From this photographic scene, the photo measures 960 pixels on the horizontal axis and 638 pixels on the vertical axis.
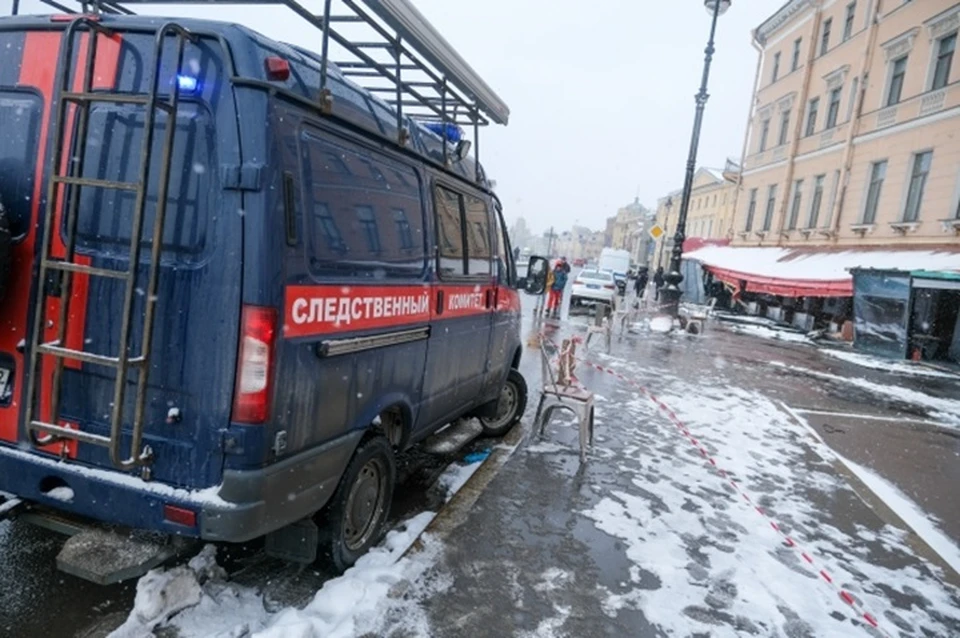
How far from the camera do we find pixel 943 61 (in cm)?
1800

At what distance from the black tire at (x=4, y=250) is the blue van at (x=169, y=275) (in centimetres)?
1

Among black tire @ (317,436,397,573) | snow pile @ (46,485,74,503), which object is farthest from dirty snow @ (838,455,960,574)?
snow pile @ (46,485,74,503)

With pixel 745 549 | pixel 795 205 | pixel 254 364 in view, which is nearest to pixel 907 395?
pixel 745 549

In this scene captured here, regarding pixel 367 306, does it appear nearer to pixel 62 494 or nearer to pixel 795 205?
pixel 62 494

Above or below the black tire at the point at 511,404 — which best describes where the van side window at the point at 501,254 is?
above

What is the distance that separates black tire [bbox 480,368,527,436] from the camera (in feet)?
19.8

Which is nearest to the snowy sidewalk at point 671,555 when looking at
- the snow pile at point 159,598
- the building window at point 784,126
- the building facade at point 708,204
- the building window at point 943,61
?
the snow pile at point 159,598

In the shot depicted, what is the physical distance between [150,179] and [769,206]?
30083 mm

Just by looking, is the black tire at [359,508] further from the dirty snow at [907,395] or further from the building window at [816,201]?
the building window at [816,201]

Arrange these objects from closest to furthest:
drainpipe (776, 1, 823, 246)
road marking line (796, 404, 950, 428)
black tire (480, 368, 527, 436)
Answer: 1. black tire (480, 368, 527, 436)
2. road marking line (796, 404, 950, 428)
3. drainpipe (776, 1, 823, 246)

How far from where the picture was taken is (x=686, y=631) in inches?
121

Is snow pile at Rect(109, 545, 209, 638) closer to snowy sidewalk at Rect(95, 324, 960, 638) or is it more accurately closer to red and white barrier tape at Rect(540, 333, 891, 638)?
snowy sidewalk at Rect(95, 324, 960, 638)

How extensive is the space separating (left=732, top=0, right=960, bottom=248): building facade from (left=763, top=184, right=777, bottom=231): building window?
0.17 feet

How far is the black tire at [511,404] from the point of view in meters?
6.05
